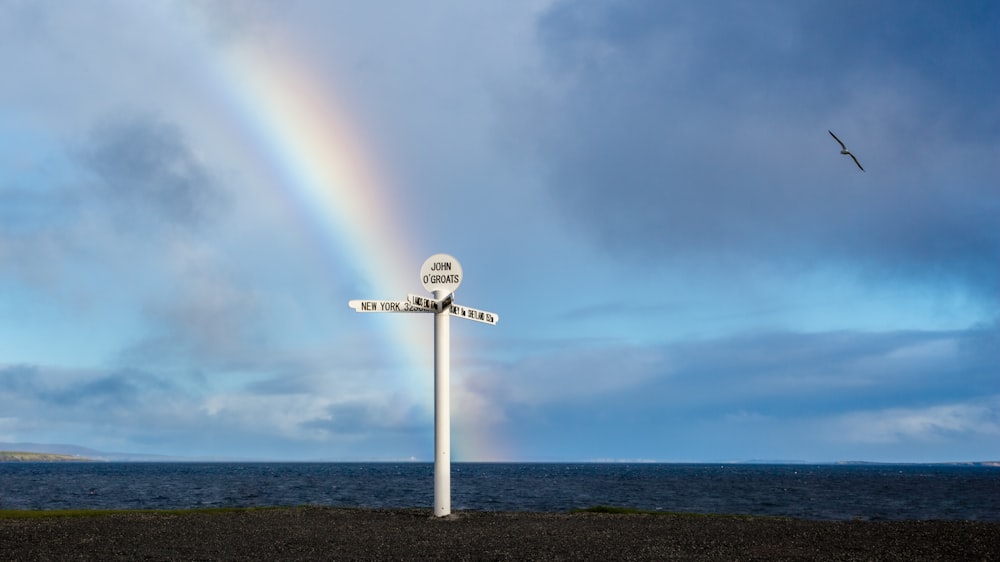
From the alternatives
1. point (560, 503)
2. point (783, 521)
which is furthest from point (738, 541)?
point (560, 503)

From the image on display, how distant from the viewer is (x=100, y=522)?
83.1 feet

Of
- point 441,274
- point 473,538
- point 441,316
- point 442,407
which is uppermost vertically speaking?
point 441,274

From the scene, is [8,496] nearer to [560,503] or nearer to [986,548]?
[560,503]

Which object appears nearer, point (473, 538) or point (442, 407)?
point (473, 538)

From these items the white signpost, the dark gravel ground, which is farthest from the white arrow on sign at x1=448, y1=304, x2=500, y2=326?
the dark gravel ground

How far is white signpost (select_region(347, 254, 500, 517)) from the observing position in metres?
26.3

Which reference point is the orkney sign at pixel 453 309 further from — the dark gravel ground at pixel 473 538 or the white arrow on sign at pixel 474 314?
the dark gravel ground at pixel 473 538

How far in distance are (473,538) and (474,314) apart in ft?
26.5

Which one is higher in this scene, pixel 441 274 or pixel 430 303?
pixel 441 274

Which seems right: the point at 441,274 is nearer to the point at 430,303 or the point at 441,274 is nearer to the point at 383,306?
the point at 430,303

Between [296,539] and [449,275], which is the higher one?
[449,275]

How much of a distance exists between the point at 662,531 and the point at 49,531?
1705 centimetres

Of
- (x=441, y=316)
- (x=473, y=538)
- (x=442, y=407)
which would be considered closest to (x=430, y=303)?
(x=441, y=316)

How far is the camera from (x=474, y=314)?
27250 millimetres
